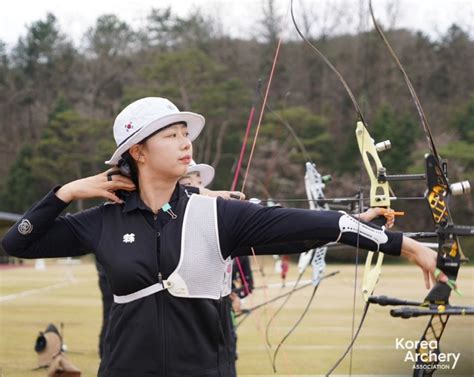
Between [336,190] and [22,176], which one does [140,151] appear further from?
[22,176]

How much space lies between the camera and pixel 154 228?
3.03m

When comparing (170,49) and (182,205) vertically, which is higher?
(170,49)

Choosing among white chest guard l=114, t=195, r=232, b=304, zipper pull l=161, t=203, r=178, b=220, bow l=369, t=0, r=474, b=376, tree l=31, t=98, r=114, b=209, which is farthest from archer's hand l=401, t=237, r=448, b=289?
tree l=31, t=98, r=114, b=209

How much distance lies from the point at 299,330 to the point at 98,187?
8.31 meters

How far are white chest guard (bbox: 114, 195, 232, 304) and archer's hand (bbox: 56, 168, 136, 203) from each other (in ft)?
0.83

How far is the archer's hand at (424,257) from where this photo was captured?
2668mm

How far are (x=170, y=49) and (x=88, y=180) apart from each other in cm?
4465

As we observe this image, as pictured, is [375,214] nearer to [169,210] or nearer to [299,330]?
[169,210]

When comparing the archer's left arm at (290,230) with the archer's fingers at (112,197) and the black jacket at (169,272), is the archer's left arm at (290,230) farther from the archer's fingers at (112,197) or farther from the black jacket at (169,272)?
the archer's fingers at (112,197)

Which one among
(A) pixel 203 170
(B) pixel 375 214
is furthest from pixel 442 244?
(A) pixel 203 170

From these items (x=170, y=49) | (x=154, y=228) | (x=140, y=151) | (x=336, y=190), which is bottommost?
(x=336, y=190)

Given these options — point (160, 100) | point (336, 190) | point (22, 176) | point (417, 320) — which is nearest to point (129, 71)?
point (22, 176)

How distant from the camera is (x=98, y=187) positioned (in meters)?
3.15

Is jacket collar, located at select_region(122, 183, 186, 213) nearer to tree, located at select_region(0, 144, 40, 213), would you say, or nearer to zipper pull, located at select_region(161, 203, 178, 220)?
zipper pull, located at select_region(161, 203, 178, 220)
